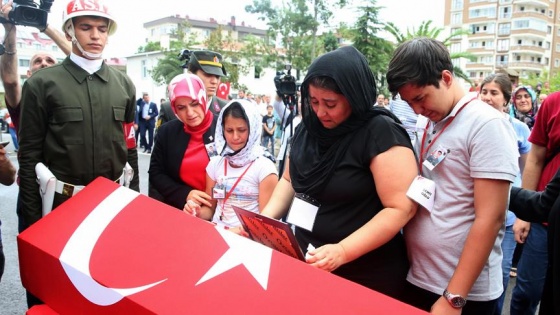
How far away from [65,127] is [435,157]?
191 cm

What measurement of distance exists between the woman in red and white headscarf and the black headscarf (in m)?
1.08

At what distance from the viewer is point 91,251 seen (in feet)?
5.41

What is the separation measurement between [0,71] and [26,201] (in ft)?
2.85

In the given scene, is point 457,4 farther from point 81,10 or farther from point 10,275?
point 81,10

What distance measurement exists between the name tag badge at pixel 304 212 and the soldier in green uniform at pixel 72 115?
1329 millimetres

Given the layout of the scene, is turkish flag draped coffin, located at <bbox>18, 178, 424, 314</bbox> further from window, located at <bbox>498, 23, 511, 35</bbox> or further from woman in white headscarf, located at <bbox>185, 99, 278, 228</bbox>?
window, located at <bbox>498, 23, 511, 35</bbox>

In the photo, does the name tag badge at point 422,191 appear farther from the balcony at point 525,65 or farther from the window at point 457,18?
the window at point 457,18

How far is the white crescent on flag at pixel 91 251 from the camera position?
4.81 feet

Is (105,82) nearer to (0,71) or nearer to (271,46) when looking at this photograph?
(0,71)

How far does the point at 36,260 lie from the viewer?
1779mm

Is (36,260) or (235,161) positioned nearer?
(36,260)

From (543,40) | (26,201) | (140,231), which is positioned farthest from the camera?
(543,40)

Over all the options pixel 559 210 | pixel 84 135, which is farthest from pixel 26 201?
pixel 559 210

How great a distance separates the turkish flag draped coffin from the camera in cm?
124
